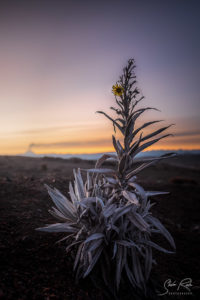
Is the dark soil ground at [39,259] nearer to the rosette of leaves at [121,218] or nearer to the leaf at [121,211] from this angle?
the rosette of leaves at [121,218]

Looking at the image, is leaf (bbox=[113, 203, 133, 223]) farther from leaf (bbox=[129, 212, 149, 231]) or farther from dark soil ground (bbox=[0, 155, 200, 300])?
dark soil ground (bbox=[0, 155, 200, 300])

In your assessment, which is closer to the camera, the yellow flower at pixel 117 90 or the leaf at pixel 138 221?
the leaf at pixel 138 221

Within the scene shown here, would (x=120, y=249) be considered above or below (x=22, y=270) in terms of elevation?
above

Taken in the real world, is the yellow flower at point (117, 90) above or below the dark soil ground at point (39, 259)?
above

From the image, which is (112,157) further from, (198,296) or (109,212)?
(198,296)

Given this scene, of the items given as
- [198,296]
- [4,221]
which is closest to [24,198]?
[4,221]

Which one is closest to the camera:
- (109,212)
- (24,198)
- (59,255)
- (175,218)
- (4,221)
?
(109,212)

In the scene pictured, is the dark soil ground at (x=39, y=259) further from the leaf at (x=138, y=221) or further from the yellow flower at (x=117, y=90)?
the yellow flower at (x=117, y=90)

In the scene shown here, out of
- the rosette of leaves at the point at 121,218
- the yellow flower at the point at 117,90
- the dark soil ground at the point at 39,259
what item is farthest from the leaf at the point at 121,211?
the yellow flower at the point at 117,90

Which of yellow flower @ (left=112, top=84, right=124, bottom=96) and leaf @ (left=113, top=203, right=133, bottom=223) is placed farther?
yellow flower @ (left=112, top=84, right=124, bottom=96)

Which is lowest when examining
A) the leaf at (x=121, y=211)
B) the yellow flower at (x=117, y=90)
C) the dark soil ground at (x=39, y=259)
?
the dark soil ground at (x=39, y=259)

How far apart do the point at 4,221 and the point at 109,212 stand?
165 cm

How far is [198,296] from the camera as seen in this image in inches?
73.8

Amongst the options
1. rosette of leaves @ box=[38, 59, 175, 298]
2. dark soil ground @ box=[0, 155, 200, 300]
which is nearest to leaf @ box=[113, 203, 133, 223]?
rosette of leaves @ box=[38, 59, 175, 298]
